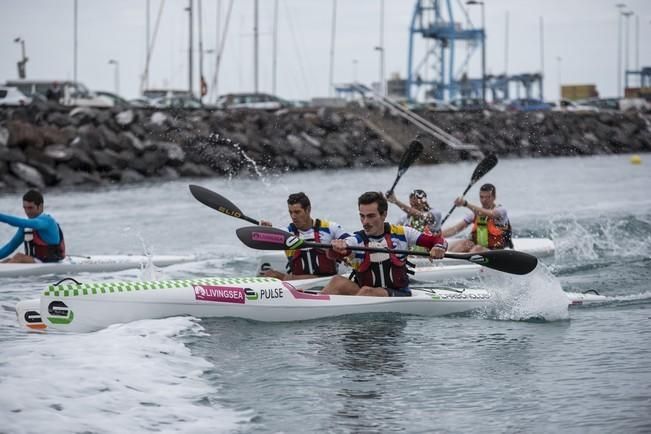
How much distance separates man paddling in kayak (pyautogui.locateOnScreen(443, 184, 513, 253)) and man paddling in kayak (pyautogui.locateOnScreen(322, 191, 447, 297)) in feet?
10.0

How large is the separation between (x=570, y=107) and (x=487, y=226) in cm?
4871

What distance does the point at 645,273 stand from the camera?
12.7 m

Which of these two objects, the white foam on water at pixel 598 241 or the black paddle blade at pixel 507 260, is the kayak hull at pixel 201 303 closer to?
the black paddle blade at pixel 507 260

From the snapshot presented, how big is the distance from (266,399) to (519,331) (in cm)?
315

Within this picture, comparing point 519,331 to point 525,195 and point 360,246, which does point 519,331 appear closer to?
point 360,246

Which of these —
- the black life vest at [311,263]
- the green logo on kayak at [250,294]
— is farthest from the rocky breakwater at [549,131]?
the green logo on kayak at [250,294]

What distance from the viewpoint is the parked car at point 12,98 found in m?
33.2

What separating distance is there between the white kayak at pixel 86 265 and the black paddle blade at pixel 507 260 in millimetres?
4229

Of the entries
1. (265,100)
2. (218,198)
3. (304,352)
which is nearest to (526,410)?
(304,352)

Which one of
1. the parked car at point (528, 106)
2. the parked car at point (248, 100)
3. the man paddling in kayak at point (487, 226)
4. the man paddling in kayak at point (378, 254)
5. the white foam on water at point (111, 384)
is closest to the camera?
the white foam on water at point (111, 384)

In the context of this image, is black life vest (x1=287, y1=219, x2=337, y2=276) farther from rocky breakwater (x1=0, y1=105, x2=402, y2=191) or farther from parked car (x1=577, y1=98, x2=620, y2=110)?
parked car (x1=577, y1=98, x2=620, y2=110)

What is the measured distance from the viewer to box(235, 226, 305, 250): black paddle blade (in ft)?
29.6

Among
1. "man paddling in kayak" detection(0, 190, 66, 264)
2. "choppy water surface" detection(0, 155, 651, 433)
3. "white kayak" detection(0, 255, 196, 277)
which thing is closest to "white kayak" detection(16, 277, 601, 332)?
"choppy water surface" detection(0, 155, 651, 433)

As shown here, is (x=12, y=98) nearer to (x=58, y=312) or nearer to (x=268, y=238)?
(x=268, y=238)
